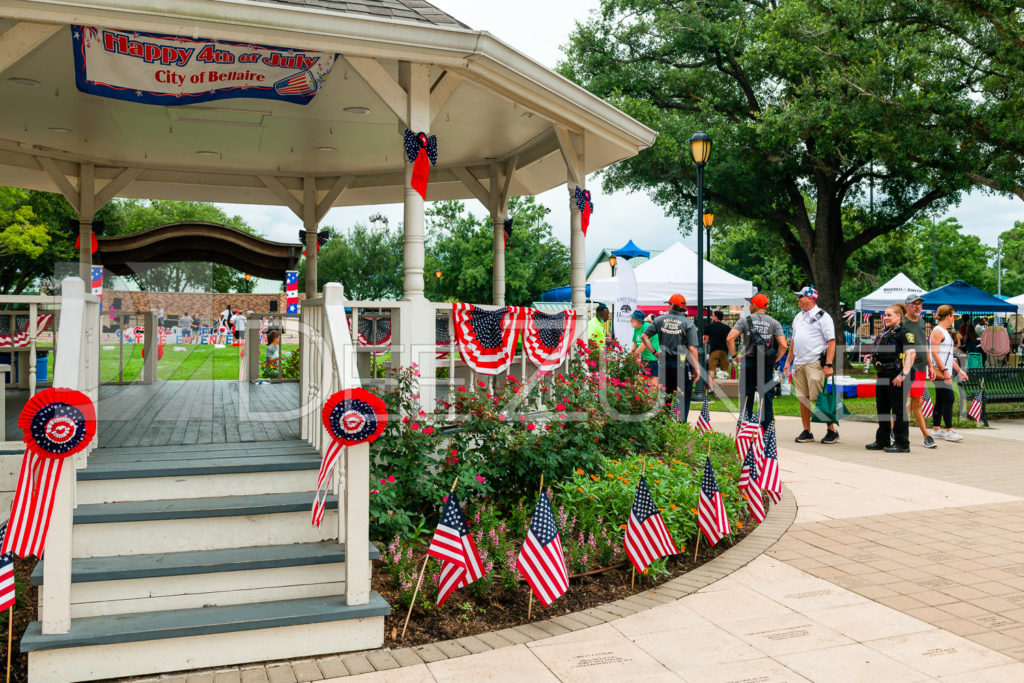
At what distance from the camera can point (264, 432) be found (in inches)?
239

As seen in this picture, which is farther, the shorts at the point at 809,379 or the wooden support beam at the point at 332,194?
the wooden support beam at the point at 332,194

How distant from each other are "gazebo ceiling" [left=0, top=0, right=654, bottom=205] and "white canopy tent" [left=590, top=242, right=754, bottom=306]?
7.03 metres

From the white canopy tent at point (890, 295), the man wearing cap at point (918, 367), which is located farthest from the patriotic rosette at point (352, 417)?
the white canopy tent at point (890, 295)

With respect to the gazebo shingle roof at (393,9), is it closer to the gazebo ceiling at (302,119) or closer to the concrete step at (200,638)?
the gazebo ceiling at (302,119)

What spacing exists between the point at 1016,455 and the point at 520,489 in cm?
725

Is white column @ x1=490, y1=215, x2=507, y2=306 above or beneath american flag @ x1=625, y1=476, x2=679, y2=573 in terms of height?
above

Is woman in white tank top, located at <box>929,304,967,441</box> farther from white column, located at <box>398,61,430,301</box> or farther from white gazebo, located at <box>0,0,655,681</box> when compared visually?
white column, located at <box>398,61,430,301</box>

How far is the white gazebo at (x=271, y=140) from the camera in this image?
3.82 meters

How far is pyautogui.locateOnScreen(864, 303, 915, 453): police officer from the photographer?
961 centimetres

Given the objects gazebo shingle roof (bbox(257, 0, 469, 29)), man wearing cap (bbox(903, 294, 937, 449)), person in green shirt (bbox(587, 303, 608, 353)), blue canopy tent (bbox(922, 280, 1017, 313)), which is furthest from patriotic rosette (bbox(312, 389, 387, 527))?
blue canopy tent (bbox(922, 280, 1017, 313))

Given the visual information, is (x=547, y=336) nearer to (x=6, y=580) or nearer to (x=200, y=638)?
(x=200, y=638)

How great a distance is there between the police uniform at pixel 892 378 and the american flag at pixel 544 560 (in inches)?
271

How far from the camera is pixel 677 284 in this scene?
18.2 m

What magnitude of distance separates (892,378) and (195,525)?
28.0ft
